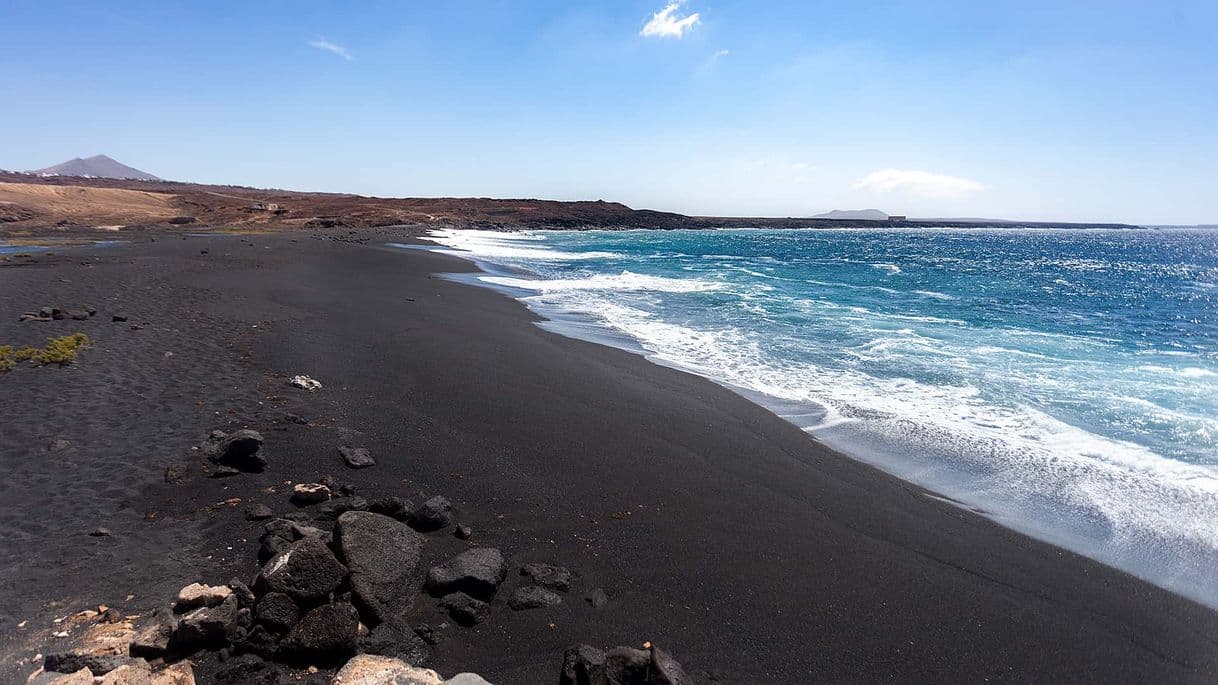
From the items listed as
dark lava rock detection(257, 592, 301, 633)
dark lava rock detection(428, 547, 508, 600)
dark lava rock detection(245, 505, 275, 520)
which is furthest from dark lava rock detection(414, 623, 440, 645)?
dark lava rock detection(245, 505, 275, 520)

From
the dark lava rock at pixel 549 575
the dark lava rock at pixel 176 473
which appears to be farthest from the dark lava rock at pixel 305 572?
the dark lava rock at pixel 176 473

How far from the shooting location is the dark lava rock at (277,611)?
3605mm

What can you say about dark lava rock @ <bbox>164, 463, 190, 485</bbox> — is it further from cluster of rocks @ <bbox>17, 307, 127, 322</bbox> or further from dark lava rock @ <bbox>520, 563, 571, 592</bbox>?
cluster of rocks @ <bbox>17, 307, 127, 322</bbox>

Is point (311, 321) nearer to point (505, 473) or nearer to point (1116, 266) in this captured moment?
point (505, 473)

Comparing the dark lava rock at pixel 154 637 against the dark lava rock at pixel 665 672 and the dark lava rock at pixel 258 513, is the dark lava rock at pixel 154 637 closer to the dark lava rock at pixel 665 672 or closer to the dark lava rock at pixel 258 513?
the dark lava rock at pixel 258 513

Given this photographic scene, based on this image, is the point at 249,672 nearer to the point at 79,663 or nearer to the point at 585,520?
the point at 79,663

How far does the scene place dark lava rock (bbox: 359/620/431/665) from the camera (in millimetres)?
3639

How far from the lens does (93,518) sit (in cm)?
496

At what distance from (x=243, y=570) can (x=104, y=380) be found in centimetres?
597

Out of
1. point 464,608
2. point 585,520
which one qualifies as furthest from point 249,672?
point 585,520

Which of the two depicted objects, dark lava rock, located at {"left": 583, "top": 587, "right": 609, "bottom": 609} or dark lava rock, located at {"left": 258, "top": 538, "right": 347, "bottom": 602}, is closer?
dark lava rock, located at {"left": 258, "top": 538, "right": 347, "bottom": 602}

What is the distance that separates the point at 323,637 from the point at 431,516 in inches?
64.4

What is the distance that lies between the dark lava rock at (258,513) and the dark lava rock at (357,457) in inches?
44.0

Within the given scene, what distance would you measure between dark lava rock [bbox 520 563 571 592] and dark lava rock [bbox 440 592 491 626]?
47cm
